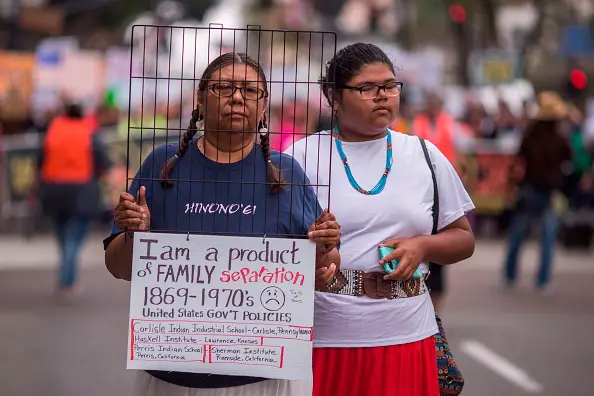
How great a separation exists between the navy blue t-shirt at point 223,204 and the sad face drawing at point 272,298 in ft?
0.58

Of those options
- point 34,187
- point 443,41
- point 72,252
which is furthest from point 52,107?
point 443,41

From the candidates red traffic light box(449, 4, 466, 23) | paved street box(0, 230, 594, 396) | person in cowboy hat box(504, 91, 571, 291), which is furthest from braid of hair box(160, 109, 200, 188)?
red traffic light box(449, 4, 466, 23)

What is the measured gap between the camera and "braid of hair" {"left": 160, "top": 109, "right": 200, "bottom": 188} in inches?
155

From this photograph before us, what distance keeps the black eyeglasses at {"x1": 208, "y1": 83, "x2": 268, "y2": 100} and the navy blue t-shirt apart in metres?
0.18

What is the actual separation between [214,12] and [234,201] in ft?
160

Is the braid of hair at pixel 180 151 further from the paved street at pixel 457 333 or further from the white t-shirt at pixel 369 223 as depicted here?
the paved street at pixel 457 333

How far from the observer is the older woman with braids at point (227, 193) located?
12.8 ft

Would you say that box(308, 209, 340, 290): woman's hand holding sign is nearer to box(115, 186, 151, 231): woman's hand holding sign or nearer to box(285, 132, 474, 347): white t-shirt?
box(285, 132, 474, 347): white t-shirt

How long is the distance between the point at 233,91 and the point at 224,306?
26.1 inches

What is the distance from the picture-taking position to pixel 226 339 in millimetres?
3857

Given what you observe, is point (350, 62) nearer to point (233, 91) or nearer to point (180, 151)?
point (233, 91)

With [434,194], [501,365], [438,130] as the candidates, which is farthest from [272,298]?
[438,130]

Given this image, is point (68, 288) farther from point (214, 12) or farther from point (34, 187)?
point (214, 12)

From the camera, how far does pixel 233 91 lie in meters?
3.92
